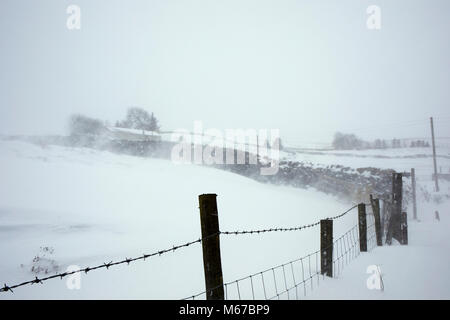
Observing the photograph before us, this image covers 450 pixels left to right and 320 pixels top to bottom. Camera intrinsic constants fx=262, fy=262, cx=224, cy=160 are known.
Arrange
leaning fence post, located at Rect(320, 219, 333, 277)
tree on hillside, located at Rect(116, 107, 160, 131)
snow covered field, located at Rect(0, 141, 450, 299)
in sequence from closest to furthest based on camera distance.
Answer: leaning fence post, located at Rect(320, 219, 333, 277)
snow covered field, located at Rect(0, 141, 450, 299)
tree on hillside, located at Rect(116, 107, 160, 131)

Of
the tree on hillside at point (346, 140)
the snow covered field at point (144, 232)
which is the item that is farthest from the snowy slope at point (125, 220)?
the tree on hillside at point (346, 140)

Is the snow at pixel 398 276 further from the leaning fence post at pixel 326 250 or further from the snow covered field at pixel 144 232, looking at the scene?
the leaning fence post at pixel 326 250

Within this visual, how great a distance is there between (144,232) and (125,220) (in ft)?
4.21

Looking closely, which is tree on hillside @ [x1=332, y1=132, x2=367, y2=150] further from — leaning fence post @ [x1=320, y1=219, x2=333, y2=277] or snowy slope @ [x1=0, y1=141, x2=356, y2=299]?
leaning fence post @ [x1=320, y1=219, x2=333, y2=277]

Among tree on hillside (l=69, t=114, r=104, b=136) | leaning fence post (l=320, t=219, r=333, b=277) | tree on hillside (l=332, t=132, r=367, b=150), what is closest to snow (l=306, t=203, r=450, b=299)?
leaning fence post (l=320, t=219, r=333, b=277)

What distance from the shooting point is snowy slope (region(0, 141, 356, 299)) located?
6266 mm

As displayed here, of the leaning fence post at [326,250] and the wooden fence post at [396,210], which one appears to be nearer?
the leaning fence post at [326,250]

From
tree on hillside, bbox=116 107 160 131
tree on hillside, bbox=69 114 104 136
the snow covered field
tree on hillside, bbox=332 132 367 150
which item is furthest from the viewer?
tree on hillside, bbox=332 132 367 150

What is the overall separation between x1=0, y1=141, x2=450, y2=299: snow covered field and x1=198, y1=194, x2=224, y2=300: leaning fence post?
241 cm

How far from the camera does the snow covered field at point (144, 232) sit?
18.2 ft

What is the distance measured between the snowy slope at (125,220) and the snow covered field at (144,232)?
0.04 m

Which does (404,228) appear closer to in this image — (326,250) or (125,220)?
(326,250)

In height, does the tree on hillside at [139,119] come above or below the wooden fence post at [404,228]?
above

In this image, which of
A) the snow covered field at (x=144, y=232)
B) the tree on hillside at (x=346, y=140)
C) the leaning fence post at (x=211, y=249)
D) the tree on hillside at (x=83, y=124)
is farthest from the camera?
the tree on hillside at (x=346, y=140)
